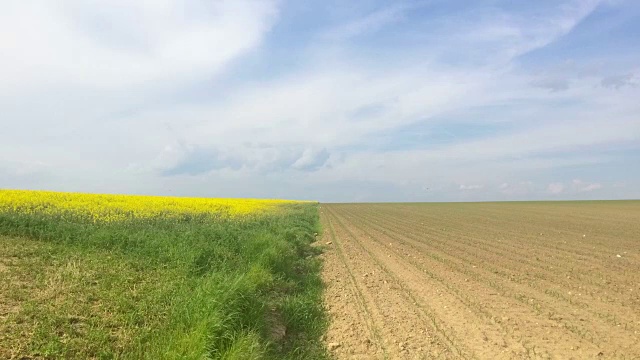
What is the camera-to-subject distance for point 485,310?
8797 mm

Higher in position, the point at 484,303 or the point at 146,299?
the point at 146,299

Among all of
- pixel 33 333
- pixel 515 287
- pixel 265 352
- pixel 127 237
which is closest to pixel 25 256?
pixel 127 237

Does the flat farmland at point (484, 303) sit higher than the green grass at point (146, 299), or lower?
lower

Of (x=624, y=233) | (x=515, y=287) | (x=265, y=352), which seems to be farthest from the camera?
(x=624, y=233)

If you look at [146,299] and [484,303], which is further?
[484,303]

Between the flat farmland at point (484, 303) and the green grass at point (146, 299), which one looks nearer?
the green grass at point (146, 299)

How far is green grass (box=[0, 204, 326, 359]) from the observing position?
5336 millimetres

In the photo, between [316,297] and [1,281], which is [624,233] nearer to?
[316,297]

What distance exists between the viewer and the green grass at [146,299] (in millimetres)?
5336

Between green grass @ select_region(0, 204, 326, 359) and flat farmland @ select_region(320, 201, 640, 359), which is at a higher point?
green grass @ select_region(0, 204, 326, 359)

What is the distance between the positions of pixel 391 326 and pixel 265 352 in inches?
102

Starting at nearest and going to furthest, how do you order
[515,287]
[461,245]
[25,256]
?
[25,256] < [515,287] < [461,245]

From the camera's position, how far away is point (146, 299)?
271 inches

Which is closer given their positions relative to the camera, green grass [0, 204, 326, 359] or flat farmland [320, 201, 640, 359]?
green grass [0, 204, 326, 359]
